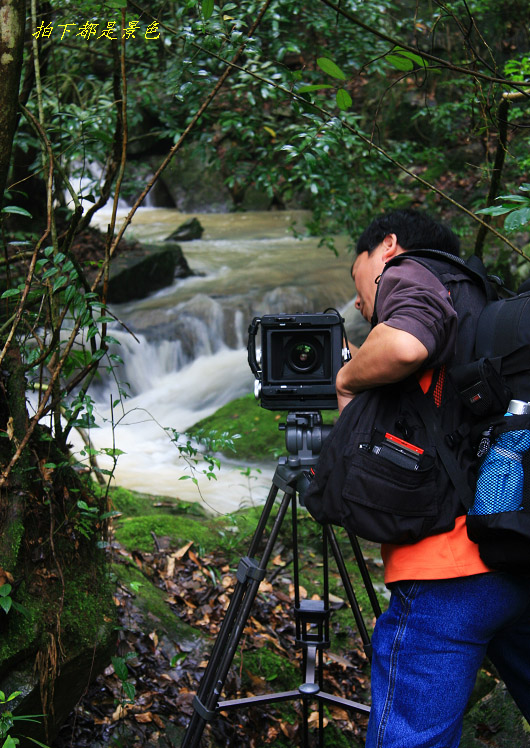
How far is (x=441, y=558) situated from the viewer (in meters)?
1.54

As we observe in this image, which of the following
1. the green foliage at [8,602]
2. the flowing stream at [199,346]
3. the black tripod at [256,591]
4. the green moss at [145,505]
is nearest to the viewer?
the green foliage at [8,602]

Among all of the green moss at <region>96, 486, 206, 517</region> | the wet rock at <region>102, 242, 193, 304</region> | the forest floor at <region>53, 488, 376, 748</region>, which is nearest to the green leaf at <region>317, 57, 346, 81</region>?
the forest floor at <region>53, 488, 376, 748</region>

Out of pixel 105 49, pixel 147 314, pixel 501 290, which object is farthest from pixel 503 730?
pixel 147 314

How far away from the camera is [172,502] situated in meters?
4.55

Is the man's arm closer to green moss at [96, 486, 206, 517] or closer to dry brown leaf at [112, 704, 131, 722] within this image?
dry brown leaf at [112, 704, 131, 722]

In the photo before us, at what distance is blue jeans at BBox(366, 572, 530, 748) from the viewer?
4.99ft

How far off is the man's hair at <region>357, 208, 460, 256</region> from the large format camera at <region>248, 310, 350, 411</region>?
30 centimetres

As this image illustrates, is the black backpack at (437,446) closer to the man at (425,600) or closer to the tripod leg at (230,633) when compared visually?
the man at (425,600)

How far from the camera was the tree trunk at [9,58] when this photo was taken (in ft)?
5.91

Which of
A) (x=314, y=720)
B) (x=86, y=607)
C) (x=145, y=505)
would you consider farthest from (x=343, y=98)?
(x=145, y=505)

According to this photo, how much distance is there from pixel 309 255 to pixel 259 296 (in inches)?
82.4

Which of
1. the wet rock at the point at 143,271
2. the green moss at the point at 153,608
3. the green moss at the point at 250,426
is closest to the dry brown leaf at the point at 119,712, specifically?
the green moss at the point at 153,608

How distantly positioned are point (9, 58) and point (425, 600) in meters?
1.66

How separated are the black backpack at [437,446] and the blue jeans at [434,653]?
0.34 ft
